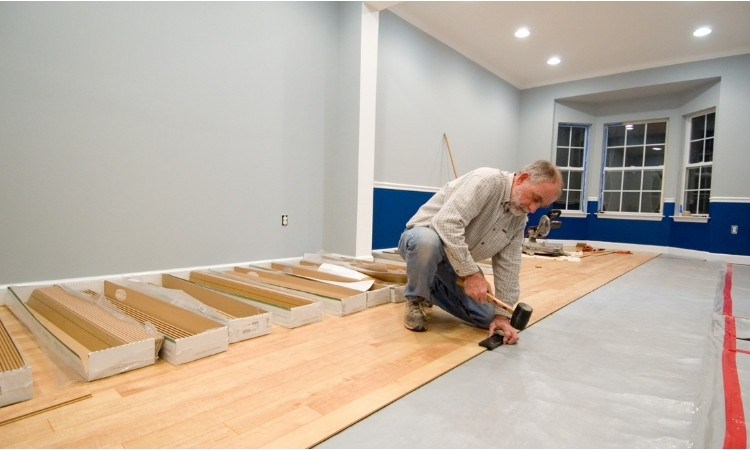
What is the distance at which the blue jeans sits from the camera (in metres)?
1.86

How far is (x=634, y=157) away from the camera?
725cm

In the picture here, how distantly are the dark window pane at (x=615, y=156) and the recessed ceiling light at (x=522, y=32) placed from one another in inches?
139

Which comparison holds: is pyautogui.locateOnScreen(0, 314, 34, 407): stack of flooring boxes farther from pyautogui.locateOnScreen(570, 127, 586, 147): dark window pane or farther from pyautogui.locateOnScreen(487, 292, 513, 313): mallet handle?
pyautogui.locateOnScreen(570, 127, 586, 147): dark window pane

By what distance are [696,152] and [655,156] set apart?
0.64m

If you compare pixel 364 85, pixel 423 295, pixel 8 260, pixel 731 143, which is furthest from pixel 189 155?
pixel 731 143

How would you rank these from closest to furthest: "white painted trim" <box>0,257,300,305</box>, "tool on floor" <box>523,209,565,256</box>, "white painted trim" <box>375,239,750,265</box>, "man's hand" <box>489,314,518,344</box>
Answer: "man's hand" <box>489,314,518,344</box> → "white painted trim" <box>0,257,300,305</box> → "tool on floor" <box>523,209,565,256</box> → "white painted trim" <box>375,239,750,265</box>

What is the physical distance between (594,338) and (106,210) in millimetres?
3013

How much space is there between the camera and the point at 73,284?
2.38 meters

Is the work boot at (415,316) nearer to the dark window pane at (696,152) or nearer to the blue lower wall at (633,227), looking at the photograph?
the blue lower wall at (633,227)

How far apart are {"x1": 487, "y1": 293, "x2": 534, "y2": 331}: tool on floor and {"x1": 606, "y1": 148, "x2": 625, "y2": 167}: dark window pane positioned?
707 cm

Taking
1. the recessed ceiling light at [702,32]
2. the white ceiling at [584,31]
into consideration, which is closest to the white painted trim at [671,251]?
the white ceiling at [584,31]

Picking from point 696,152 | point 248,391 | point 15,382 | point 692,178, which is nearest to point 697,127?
point 696,152

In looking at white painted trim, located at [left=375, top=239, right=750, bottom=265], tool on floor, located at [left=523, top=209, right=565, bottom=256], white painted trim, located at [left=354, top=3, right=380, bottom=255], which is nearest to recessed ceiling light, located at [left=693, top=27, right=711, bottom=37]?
tool on floor, located at [left=523, top=209, right=565, bottom=256]

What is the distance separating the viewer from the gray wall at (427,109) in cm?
455
